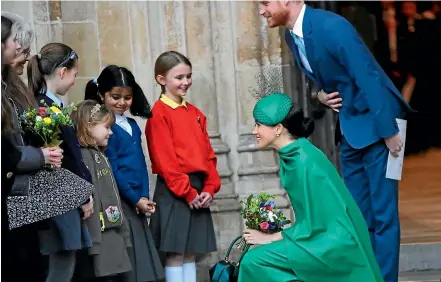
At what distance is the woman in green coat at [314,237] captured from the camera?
6.07 metres

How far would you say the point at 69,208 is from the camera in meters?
6.55

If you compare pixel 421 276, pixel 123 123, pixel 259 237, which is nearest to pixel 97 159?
pixel 123 123

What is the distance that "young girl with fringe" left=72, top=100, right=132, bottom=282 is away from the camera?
740 cm

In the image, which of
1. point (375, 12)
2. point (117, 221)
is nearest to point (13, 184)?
point (117, 221)

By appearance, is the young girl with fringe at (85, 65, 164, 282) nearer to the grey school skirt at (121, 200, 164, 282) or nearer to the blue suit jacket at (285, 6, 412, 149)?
the grey school skirt at (121, 200, 164, 282)

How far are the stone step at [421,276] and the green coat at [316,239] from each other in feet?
7.17

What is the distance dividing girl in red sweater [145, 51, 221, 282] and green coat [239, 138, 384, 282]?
184 centimetres

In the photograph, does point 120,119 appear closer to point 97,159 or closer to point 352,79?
point 97,159

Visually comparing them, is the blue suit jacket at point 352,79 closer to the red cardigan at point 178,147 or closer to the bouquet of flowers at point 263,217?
the bouquet of flowers at point 263,217

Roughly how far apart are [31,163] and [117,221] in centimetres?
124

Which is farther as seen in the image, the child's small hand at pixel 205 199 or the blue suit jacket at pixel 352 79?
the child's small hand at pixel 205 199

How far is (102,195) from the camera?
24.4ft

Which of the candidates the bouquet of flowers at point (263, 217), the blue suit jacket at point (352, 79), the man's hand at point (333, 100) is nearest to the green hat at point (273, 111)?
the bouquet of flowers at point (263, 217)

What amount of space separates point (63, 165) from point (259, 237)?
44.7 inches
